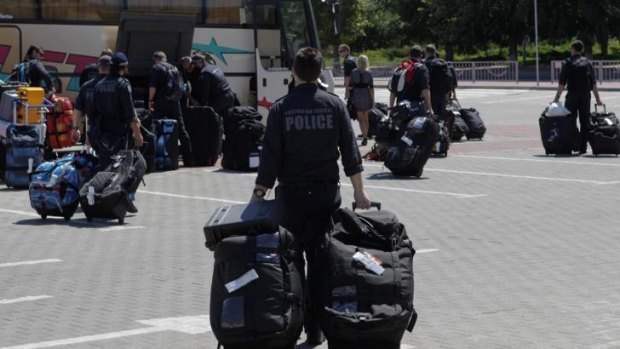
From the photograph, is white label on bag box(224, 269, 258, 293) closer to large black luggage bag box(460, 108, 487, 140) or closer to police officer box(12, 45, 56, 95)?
police officer box(12, 45, 56, 95)

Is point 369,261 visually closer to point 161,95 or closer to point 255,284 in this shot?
point 255,284

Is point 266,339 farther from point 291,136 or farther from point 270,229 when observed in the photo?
point 291,136

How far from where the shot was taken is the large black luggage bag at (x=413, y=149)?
17.7m

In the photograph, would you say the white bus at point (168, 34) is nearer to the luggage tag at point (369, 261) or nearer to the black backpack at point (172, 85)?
the black backpack at point (172, 85)

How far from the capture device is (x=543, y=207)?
14.3 meters

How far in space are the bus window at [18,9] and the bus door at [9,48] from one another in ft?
0.56

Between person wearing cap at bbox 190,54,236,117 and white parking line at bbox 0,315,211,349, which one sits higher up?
person wearing cap at bbox 190,54,236,117

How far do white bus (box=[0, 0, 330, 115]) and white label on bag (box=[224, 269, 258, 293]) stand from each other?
14392 millimetres

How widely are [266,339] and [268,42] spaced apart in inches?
670

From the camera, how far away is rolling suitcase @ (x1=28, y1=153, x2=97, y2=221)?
44.7ft

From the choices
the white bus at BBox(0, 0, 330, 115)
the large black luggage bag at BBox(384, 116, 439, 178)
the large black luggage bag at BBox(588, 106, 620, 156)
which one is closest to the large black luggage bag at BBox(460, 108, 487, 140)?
the white bus at BBox(0, 0, 330, 115)

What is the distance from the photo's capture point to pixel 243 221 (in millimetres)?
6961

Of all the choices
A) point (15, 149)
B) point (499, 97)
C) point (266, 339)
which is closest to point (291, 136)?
point (266, 339)

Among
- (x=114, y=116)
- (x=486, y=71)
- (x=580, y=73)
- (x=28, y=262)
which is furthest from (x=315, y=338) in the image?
(x=486, y=71)
